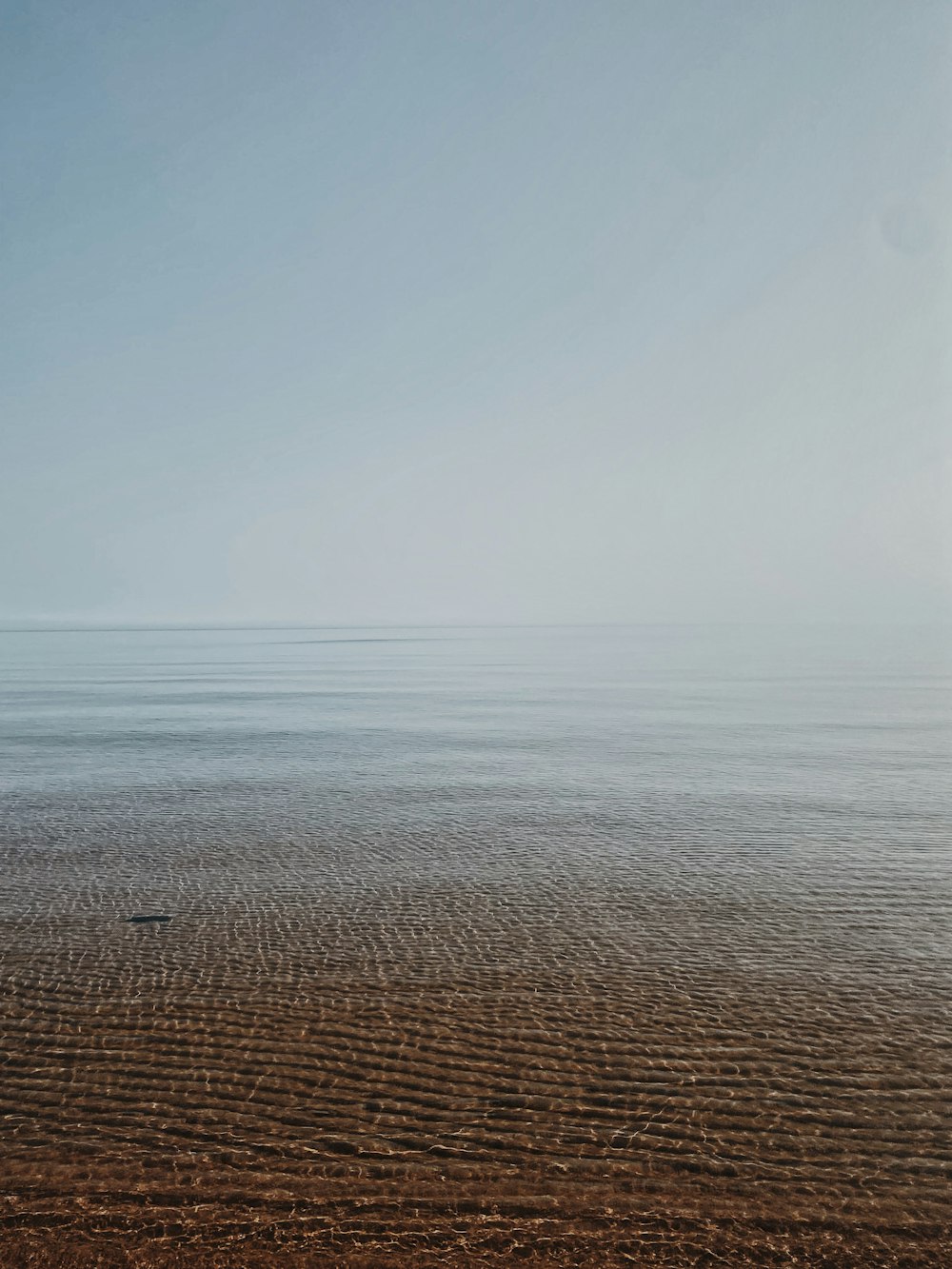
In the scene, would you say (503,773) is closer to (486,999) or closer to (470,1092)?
(486,999)

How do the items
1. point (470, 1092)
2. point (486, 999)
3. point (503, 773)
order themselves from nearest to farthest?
point (470, 1092)
point (486, 999)
point (503, 773)

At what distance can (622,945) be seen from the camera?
5.11 metres

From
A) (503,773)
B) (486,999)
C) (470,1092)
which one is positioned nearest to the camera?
(470,1092)

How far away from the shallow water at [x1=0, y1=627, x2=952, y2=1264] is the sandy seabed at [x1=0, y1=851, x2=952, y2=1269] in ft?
0.05

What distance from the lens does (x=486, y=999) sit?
4434 millimetres

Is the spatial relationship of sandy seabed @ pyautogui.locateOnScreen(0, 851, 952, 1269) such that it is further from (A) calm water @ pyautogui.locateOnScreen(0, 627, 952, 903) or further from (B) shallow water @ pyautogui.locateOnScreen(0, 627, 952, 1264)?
(A) calm water @ pyautogui.locateOnScreen(0, 627, 952, 903)

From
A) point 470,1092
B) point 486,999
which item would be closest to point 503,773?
point 486,999

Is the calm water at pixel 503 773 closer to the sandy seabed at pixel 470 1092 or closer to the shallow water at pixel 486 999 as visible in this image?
the shallow water at pixel 486 999

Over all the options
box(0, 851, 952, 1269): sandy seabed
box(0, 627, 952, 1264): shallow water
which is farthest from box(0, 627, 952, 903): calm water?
box(0, 851, 952, 1269): sandy seabed

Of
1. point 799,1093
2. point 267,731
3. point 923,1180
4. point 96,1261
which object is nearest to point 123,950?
point 96,1261

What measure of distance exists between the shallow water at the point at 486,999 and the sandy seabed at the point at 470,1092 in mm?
15

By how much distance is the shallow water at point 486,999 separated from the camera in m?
3.02

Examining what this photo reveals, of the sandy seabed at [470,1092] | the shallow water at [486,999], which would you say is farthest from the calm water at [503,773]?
the sandy seabed at [470,1092]

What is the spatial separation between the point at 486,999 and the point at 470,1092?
2.80ft
